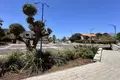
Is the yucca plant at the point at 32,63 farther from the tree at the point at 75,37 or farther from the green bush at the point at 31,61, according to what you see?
the tree at the point at 75,37

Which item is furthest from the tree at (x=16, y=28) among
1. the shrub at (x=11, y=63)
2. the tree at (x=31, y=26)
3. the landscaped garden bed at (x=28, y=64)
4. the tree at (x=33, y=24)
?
the shrub at (x=11, y=63)

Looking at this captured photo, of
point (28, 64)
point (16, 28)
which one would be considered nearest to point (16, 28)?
point (16, 28)

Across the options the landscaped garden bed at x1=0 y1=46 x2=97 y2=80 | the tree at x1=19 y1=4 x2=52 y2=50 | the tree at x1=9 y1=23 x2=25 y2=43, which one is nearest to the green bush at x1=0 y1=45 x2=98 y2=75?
the landscaped garden bed at x1=0 y1=46 x2=97 y2=80

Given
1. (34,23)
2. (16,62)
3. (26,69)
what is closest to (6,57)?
(16,62)

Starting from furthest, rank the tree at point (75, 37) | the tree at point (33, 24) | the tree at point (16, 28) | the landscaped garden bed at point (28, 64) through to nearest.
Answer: the tree at point (75, 37) < the tree at point (33, 24) < the tree at point (16, 28) < the landscaped garden bed at point (28, 64)

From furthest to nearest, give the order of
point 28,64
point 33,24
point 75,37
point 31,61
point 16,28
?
point 75,37 → point 33,24 → point 16,28 → point 31,61 → point 28,64

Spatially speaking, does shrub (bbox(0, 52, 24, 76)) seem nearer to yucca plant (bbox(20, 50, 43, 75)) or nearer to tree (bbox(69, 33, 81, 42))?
yucca plant (bbox(20, 50, 43, 75))

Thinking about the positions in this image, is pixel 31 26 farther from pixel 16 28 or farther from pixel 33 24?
pixel 16 28

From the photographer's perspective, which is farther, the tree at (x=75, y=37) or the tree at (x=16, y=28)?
the tree at (x=75, y=37)

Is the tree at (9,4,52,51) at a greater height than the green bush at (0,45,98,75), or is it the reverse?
the tree at (9,4,52,51)

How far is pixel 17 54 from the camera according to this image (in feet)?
27.5

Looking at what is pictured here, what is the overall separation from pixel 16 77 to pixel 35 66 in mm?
1331

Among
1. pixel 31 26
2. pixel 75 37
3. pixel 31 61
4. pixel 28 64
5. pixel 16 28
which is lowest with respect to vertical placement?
pixel 28 64

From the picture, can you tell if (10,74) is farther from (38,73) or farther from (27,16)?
(27,16)
